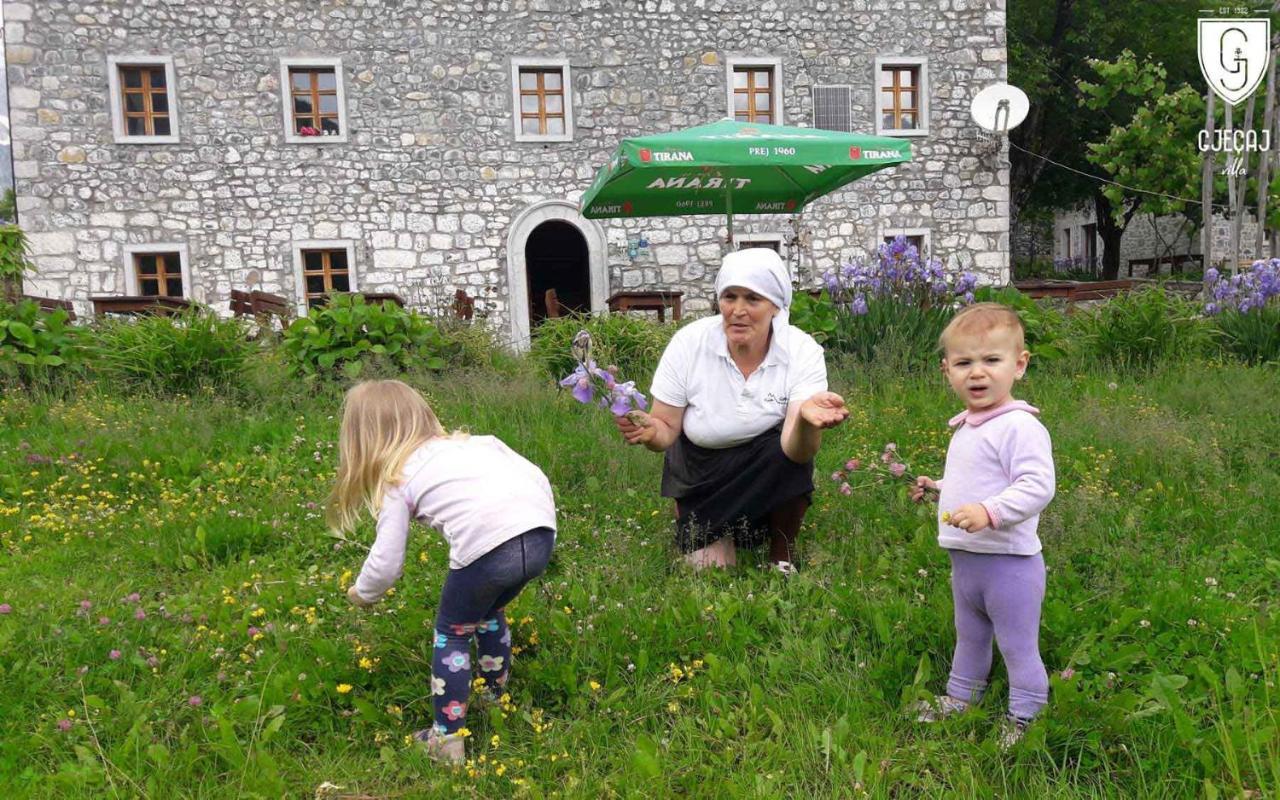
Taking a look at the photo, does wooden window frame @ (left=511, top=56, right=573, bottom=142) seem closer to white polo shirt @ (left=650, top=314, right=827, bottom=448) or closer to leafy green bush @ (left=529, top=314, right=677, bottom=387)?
leafy green bush @ (left=529, top=314, right=677, bottom=387)

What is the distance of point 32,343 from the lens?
262 inches

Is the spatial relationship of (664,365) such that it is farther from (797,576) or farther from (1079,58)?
(1079,58)

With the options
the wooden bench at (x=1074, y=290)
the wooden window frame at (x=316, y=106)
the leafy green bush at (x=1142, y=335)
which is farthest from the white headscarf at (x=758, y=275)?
the wooden window frame at (x=316, y=106)

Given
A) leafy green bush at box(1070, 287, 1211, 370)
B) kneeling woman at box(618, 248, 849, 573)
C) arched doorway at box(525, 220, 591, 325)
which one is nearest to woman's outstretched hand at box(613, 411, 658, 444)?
kneeling woman at box(618, 248, 849, 573)

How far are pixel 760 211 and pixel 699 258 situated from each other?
131 inches

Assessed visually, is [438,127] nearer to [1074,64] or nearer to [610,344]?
[610,344]

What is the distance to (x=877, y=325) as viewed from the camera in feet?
23.3

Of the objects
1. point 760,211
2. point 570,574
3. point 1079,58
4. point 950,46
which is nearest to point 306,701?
point 570,574

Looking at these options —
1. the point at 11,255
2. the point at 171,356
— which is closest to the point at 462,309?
the point at 171,356

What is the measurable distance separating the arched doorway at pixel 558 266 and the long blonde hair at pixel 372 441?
50.0 feet

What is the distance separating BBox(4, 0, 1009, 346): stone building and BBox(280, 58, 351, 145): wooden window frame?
3 centimetres

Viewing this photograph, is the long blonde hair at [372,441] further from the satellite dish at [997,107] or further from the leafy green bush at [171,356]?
the satellite dish at [997,107]

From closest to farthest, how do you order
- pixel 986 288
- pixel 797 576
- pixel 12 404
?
1. pixel 797 576
2. pixel 12 404
3. pixel 986 288

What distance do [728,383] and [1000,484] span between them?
138 cm
